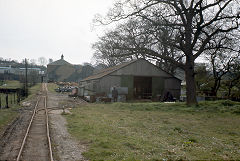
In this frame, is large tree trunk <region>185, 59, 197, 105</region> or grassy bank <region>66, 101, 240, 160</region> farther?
large tree trunk <region>185, 59, 197, 105</region>

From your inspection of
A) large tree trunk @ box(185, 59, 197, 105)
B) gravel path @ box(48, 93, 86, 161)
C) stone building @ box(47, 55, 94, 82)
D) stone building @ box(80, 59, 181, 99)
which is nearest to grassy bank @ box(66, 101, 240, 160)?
gravel path @ box(48, 93, 86, 161)

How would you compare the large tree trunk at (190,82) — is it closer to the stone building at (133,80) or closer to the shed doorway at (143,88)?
the stone building at (133,80)

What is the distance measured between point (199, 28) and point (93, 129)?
504 inches

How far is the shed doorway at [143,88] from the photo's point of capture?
1215 inches

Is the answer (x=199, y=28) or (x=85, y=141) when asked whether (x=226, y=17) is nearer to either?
(x=199, y=28)

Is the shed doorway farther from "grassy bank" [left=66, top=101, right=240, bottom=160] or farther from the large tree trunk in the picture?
"grassy bank" [left=66, top=101, right=240, bottom=160]

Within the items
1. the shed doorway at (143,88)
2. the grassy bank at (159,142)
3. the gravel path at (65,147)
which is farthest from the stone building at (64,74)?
the gravel path at (65,147)

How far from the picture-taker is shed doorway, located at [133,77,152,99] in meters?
30.9

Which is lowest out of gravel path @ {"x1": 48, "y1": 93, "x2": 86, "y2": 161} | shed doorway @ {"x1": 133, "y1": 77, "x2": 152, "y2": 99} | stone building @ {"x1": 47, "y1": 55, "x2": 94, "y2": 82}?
gravel path @ {"x1": 48, "y1": 93, "x2": 86, "y2": 161}

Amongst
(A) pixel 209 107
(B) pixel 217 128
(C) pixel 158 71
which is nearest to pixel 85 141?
(B) pixel 217 128

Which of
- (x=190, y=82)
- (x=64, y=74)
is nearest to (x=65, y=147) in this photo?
(x=190, y=82)

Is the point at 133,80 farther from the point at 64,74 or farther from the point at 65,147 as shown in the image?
the point at 64,74

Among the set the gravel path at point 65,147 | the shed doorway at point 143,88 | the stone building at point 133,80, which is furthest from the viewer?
the shed doorway at point 143,88

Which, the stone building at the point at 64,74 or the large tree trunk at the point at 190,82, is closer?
the large tree trunk at the point at 190,82
